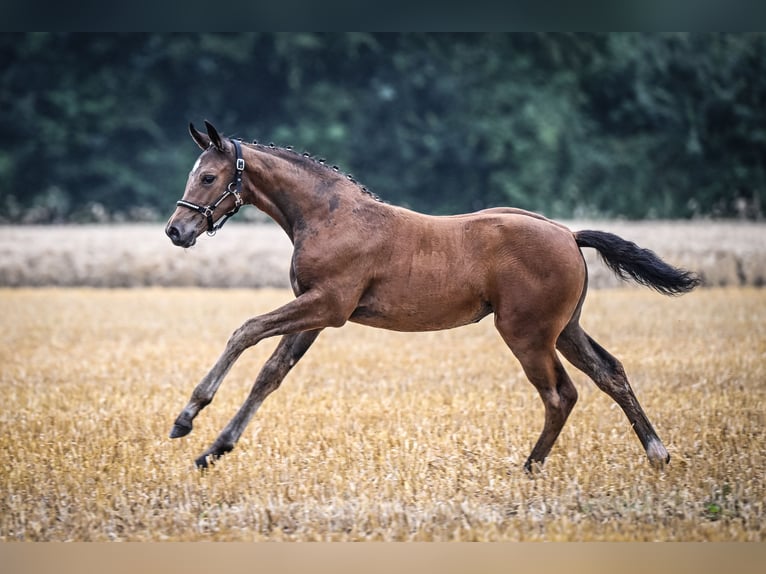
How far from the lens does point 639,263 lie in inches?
255

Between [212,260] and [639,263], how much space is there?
12525mm

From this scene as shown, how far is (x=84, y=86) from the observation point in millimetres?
30531

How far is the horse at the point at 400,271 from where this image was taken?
20.0 ft

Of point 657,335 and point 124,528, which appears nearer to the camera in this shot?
point 124,528

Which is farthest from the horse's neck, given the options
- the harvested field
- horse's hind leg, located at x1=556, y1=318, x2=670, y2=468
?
the harvested field

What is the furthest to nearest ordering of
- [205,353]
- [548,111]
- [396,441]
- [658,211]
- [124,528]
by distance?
1. [548,111]
2. [658,211]
3. [205,353]
4. [396,441]
5. [124,528]

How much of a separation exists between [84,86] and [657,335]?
76.3ft

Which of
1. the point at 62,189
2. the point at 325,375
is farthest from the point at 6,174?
the point at 325,375

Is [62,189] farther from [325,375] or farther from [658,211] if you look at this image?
[325,375]

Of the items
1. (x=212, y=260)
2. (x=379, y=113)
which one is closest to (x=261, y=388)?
(x=212, y=260)

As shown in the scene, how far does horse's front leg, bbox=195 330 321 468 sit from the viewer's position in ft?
20.8

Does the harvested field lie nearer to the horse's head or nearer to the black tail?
the black tail

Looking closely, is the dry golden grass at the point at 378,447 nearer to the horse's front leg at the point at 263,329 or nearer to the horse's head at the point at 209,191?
the horse's front leg at the point at 263,329

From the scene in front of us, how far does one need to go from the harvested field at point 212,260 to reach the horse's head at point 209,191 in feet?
37.2
